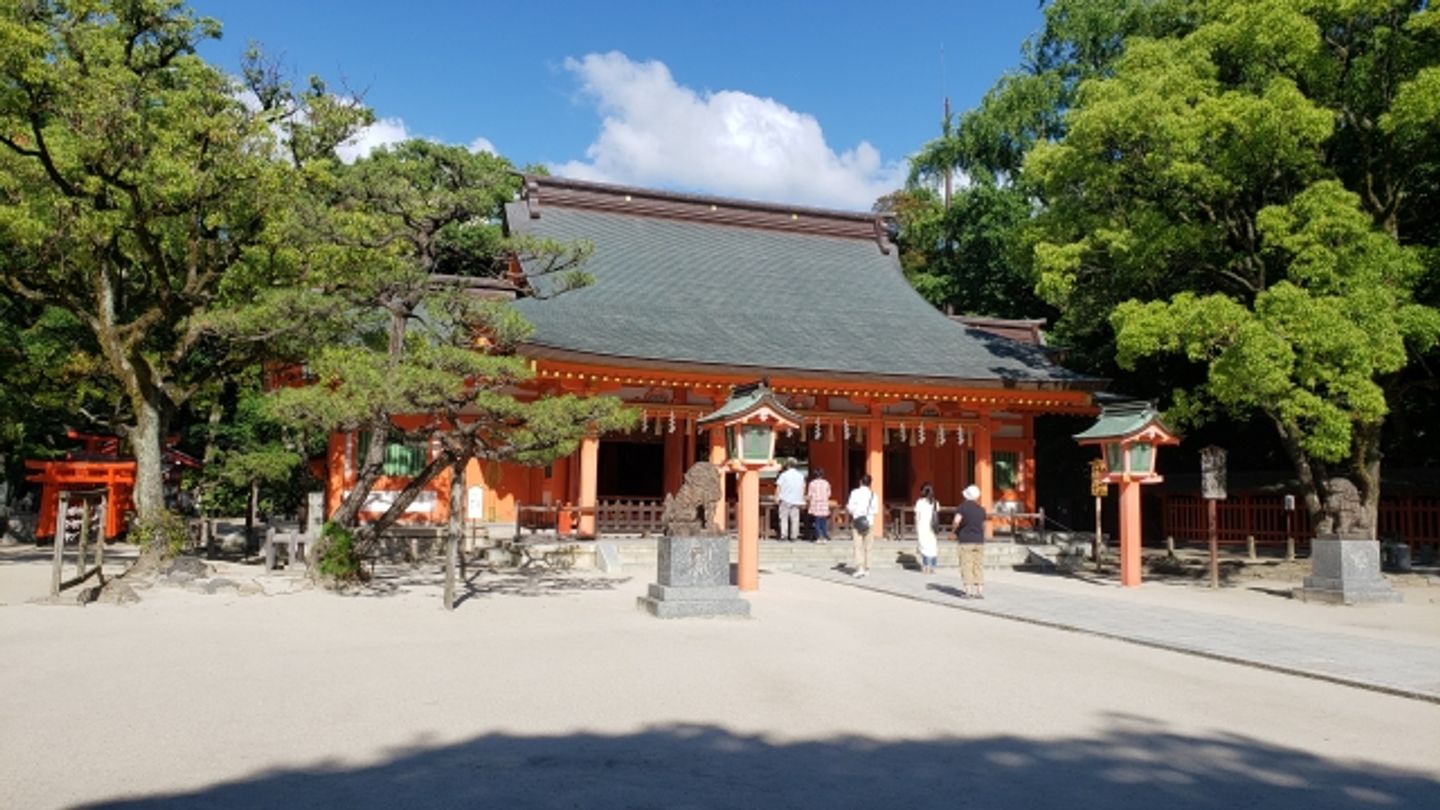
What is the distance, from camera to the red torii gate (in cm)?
1727

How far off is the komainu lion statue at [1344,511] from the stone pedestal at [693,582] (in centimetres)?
833

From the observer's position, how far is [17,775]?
4617 mm

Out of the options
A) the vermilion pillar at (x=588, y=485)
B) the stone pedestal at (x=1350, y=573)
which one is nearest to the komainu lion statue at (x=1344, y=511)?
the stone pedestal at (x=1350, y=573)

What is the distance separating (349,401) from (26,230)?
180 inches

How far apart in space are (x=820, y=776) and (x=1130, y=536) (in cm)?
1147

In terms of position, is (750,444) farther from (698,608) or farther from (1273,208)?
(1273,208)

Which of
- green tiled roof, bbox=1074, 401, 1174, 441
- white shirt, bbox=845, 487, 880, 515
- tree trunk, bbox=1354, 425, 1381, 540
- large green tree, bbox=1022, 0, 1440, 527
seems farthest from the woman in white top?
tree trunk, bbox=1354, 425, 1381, 540

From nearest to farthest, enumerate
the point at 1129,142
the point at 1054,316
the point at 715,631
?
the point at 715,631, the point at 1129,142, the point at 1054,316

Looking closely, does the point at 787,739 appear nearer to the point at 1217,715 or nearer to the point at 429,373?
the point at 1217,715

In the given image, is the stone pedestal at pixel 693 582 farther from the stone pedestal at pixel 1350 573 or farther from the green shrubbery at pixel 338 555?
the stone pedestal at pixel 1350 573

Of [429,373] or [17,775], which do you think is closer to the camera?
[17,775]

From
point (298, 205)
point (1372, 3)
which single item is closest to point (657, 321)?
point (298, 205)

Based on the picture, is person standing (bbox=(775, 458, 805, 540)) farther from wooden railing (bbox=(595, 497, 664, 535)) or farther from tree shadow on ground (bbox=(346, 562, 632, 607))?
tree shadow on ground (bbox=(346, 562, 632, 607))

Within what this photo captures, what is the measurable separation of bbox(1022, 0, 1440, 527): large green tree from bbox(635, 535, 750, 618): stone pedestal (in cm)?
777
